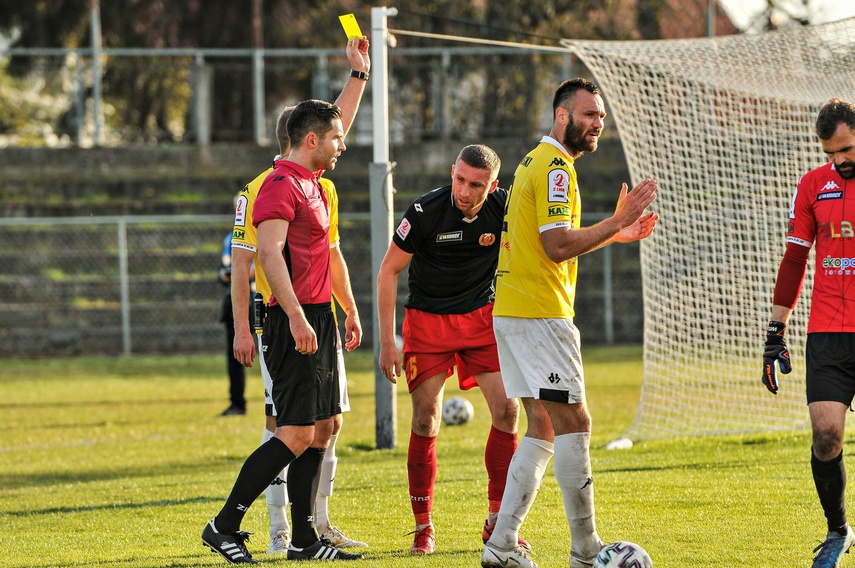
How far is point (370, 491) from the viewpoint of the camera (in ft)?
26.1

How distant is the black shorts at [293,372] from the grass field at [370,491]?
813 mm

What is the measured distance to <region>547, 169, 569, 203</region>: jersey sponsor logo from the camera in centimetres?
509

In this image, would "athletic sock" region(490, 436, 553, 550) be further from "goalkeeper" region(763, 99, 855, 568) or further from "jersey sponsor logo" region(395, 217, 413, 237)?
"jersey sponsor logo" region(395, 217, 413, 237)

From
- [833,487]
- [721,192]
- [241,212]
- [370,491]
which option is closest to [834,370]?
[833,487]

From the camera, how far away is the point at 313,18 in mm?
28406

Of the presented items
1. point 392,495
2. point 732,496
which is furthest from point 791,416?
point 392,495

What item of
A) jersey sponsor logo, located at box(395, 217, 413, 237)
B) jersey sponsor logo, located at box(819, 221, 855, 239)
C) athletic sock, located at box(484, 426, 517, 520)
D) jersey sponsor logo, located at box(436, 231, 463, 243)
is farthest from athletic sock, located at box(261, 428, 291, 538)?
jersey sponsor logo, located at box(819, 221, 855, 239)

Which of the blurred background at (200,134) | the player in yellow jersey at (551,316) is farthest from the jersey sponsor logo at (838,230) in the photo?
the blurred background at (200,134)

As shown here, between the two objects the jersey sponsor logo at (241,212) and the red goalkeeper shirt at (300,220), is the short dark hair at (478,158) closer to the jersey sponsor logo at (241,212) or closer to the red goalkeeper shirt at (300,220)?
the red goalkeeper shirt at (300,220)

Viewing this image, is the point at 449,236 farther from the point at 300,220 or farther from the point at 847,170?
the point at 847,170

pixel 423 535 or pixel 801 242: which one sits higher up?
pixel 801 242

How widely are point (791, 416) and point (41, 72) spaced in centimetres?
1885

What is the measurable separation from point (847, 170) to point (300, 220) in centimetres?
265

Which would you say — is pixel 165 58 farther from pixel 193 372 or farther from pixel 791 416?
pixel 791 416
